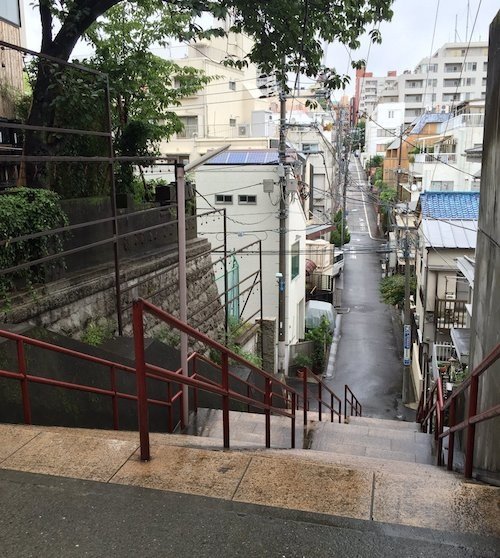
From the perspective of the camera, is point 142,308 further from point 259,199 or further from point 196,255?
point 259,199

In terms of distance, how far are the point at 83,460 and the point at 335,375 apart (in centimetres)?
2148

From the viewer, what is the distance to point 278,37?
750cm

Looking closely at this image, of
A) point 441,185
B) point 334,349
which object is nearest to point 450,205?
point 334,349

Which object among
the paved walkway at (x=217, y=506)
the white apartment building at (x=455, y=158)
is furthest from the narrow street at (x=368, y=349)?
the paved walkway at (x=217, y=506)

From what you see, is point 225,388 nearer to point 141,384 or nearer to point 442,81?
point 141,384

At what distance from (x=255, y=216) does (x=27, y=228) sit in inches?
630

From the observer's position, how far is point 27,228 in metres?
5.68

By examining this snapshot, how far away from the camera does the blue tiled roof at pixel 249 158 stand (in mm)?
21672

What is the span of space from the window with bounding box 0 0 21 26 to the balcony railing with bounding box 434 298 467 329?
15.7m

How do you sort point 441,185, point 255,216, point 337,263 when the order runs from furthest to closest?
point 337,263 → point 441,185 → point 255,216

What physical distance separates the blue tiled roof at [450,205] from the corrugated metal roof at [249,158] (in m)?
5.95

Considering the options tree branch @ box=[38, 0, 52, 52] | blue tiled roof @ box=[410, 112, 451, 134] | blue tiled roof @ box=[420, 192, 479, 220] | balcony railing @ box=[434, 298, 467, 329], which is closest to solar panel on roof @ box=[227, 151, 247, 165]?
blue tiled roof @ box=[420, 192, 479, 220]

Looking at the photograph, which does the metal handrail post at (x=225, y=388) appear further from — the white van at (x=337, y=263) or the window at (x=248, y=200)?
the white van at (x=337, y=263)

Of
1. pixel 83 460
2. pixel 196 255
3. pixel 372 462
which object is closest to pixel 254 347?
pixel 196 255
